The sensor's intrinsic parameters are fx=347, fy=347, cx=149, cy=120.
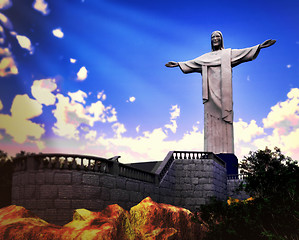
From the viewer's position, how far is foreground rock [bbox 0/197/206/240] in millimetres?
9828

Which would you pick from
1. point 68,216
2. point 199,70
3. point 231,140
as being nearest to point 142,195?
point 68,216

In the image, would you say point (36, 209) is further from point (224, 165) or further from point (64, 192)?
point (224, 165)

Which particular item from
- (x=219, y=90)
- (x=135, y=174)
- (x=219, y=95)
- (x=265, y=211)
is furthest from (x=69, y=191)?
(x=219, y=90)

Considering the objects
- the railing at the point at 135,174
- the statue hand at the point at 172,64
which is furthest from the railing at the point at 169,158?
the statue hand at the point at 172,64

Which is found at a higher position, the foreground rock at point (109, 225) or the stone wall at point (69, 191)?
the stone wall at point (69, 191)

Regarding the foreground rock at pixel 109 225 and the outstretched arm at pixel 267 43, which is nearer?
the foreground rock at pixel 109 225

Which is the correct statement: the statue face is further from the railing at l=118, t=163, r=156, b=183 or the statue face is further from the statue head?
the railing at l=118, t=163, r=156, b=183

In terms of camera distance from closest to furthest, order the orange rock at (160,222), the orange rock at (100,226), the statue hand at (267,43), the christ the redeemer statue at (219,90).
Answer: the orange rock at (100,226)
the orange rock at (160,222)
the statue hand at (267,43)
the christ the redeemer statue at (219,90)

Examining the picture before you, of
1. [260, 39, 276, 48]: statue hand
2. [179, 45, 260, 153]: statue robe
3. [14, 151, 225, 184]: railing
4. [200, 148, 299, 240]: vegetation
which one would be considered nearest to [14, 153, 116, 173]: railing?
[14, 151, 225, 184]: railing

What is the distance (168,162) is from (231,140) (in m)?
8.86

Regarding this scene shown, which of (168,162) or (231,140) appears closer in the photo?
(168,162)

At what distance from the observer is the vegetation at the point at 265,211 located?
30.4 ft

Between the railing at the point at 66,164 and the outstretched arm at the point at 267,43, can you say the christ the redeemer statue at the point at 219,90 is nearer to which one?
the outstretched arm at the point at 267,43

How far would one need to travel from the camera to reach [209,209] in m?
10.8
